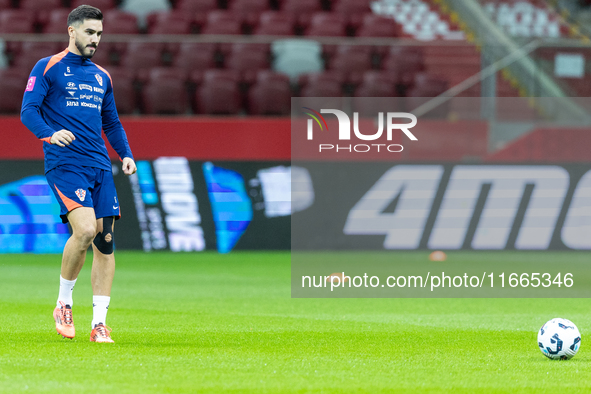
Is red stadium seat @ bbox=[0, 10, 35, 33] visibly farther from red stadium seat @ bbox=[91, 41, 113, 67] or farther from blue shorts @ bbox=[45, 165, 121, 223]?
blue shorts @ bbox=[45, 165, 121, 223]

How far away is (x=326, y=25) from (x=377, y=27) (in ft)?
3.25

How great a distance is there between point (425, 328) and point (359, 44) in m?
8.52

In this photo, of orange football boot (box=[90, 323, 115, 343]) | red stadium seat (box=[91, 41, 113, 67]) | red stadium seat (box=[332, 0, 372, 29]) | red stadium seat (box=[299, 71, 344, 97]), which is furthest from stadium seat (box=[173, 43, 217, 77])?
orange football boot (box=[90, 323, 115, 343])

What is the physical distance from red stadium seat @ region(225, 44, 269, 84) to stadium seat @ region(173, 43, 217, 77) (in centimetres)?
35

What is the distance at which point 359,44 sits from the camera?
14.3 m

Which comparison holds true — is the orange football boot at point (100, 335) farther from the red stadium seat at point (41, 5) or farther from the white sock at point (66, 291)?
the red stadium seat at point (41, 5)

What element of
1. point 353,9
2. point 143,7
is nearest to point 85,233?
point 143,7

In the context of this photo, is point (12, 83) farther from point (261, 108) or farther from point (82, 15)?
point (82, 15)

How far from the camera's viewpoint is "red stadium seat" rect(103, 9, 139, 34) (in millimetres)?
15672

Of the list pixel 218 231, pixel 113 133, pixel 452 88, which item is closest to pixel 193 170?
pixel 218 231

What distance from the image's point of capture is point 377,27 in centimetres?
1675

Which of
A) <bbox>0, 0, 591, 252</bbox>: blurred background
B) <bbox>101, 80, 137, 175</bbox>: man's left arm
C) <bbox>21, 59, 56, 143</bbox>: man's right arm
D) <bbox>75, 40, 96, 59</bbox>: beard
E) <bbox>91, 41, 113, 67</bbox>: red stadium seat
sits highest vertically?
<bbox>75, 40, 96, 59</bbox>: beard

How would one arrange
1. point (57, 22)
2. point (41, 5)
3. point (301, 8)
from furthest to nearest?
1. point (301, 8)
2. point (41, 5)
3. point (57, 22)

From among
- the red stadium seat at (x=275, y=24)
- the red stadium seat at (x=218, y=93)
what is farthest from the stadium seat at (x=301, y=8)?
the red stadium seat at (x=218, y=93)
